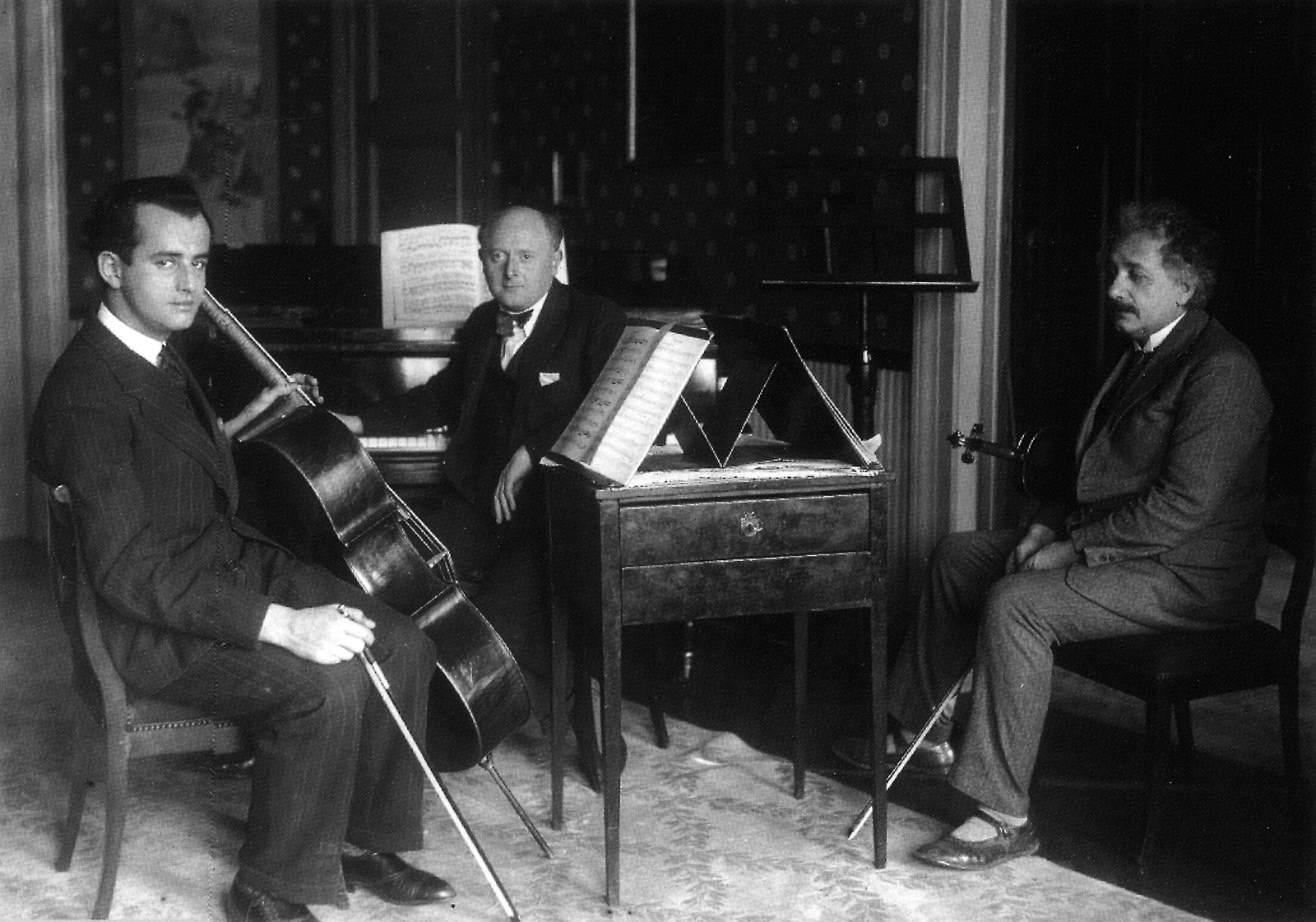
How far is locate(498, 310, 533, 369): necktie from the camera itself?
12.9 feet

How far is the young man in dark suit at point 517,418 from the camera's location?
3760 millimetres

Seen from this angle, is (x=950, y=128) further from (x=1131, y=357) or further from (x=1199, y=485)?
(x=1199, y=485)

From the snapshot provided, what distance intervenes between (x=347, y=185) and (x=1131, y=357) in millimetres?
6581

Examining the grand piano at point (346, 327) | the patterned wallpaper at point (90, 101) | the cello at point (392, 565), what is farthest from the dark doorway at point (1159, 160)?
the patterned wallpaper at point (90, 101)

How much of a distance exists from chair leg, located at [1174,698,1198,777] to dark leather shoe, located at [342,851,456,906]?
75.2 inches

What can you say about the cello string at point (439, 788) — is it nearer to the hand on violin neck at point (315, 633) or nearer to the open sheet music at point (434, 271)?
the hand on violin neck at point (315, 633)

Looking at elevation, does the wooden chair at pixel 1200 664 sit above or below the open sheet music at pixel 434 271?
below

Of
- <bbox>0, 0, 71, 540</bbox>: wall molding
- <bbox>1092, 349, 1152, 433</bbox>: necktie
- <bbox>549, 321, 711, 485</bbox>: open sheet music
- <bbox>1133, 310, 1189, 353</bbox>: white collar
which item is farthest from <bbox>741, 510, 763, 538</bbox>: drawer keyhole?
<bbox>0, 0, 71, 540</bbox>: wall molding

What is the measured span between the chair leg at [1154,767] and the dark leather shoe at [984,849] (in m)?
0.23

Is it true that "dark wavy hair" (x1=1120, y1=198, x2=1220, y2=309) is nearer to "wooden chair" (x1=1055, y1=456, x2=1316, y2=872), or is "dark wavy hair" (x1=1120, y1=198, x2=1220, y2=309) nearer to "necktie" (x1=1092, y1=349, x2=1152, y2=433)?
"necktie" (x1=1092, y1=349, x2=1152, y2=433)

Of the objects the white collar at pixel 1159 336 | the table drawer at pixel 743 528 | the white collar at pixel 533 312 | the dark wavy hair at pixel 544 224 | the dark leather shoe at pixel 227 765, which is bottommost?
the dark leather shoe at pixel 227 765

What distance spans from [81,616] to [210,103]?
6732mm

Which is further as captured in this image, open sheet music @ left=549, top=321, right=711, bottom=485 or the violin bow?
the violin bow

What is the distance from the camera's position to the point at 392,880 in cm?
299
